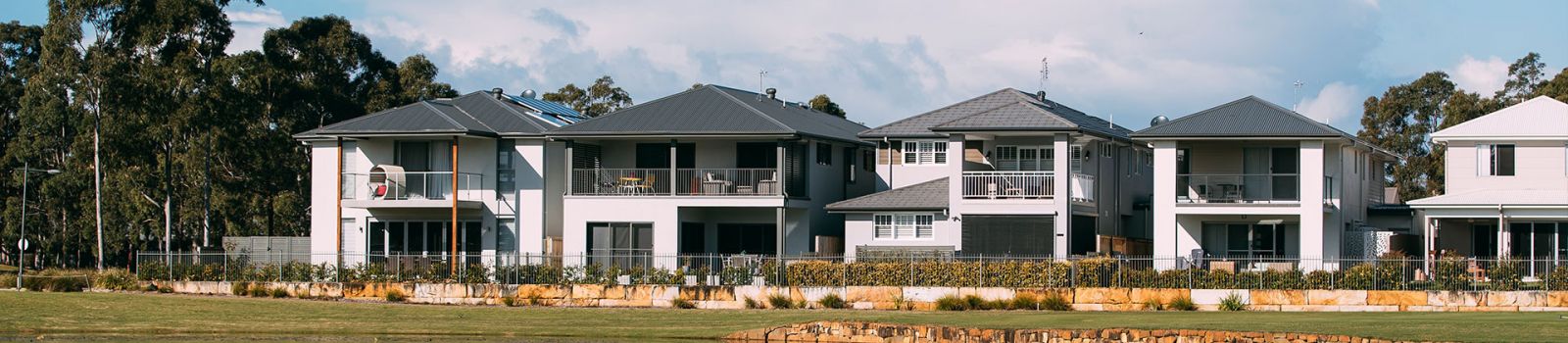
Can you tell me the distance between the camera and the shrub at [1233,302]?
Result: 1514 inches

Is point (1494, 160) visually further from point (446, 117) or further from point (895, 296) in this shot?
point (446, 117)

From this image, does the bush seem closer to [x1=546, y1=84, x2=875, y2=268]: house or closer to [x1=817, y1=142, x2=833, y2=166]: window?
[x1=546, y1=84, x2=875, y2=268]: house

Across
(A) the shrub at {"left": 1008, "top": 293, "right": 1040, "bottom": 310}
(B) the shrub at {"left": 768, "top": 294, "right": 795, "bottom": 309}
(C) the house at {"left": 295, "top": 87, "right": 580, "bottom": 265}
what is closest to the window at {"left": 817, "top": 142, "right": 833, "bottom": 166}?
(C) the house at {"left": 295, "top": 87, "right": 580, "bottom": 265}

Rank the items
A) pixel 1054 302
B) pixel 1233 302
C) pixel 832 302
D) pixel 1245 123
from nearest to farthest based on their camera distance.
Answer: pixel 1233 302 < pixel 1054 302 < pixel 832 302 < pixel 1245 123

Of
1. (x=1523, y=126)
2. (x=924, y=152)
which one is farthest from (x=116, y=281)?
(x=1523, y=126)

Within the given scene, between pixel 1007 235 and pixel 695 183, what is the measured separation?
337 inches

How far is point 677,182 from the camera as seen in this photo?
49.0 m

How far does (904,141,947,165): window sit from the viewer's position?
5091 centimetres

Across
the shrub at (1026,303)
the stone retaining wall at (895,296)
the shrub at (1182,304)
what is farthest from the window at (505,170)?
the shrub at (1182,304)

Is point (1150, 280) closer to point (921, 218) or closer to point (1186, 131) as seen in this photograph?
point (1186, 131)

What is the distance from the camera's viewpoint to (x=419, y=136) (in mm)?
A: 48531

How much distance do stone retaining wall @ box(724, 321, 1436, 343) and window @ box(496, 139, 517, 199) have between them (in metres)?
16.4

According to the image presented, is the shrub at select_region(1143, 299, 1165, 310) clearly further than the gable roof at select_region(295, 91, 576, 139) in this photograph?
No

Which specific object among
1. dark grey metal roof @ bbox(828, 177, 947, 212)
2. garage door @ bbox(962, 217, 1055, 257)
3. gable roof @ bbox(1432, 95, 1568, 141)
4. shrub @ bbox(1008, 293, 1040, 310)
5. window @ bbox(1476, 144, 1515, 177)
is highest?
gable roof @ bbox(1432, 95, 1568, 141)
